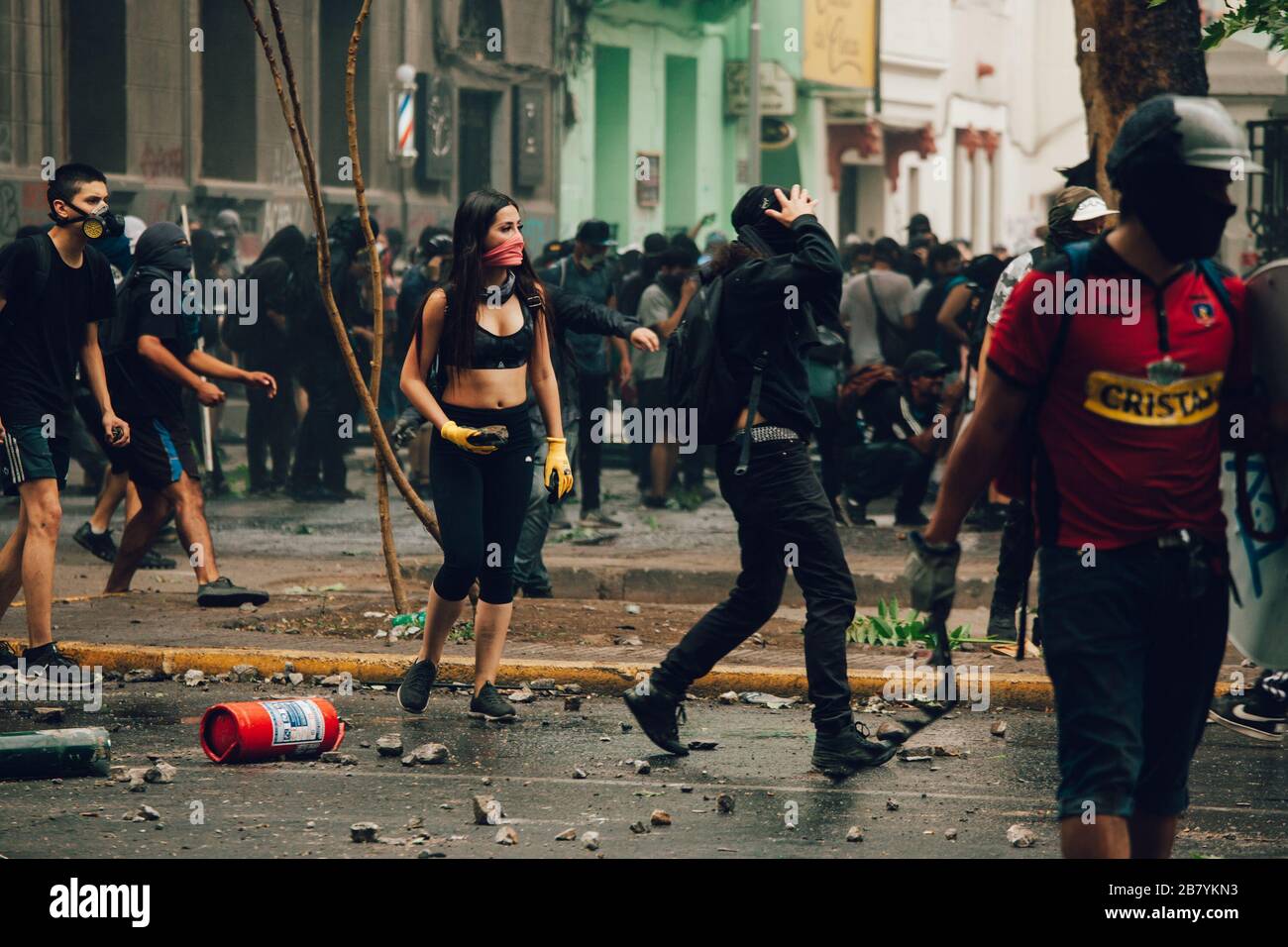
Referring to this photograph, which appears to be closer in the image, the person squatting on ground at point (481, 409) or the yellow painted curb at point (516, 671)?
the person squatting on ground at point (481, 409)

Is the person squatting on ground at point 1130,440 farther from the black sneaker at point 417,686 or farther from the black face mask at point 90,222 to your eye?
the black face mask at point 90,222

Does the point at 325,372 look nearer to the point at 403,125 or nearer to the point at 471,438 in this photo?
the point at 471,438

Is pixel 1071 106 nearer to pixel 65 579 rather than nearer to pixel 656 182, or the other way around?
pixel 656 182

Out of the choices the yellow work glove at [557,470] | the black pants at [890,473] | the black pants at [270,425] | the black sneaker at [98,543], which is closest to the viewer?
the yellow work glove at [557,470]

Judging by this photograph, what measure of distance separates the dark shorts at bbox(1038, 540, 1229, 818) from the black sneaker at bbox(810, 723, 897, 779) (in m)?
2.55

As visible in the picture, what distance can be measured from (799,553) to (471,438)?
1277 mm

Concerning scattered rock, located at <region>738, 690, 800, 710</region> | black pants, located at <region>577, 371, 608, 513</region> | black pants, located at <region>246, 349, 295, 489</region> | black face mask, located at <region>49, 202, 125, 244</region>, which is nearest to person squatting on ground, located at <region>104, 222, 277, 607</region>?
black face mask, located at <region>49, 202, 125, 244</region>

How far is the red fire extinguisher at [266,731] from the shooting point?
7.10 m

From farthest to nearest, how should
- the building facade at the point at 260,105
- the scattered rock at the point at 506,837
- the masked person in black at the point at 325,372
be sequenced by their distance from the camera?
the building facade at the point at 260,105 < the masked person in black at the point at 325,372 < the scattered rock at the point at 506,837

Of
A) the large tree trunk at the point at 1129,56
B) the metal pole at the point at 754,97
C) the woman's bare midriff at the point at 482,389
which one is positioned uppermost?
the metal pole at the point at 754,97

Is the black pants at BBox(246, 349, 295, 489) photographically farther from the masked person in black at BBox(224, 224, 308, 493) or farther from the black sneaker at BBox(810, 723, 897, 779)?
the black sneaker at BBox(810, 723, 897, 779)

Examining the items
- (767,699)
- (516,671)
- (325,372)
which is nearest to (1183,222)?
(767,699)

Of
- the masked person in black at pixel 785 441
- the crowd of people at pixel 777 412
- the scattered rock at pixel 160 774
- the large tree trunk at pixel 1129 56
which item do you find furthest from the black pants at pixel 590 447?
the scattered rock at pixel 160 774

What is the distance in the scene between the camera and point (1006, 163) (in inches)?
1875
